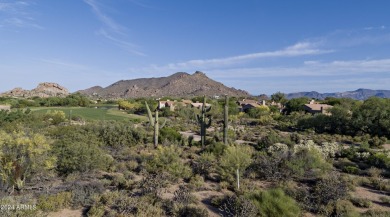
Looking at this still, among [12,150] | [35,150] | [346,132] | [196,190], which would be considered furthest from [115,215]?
[346,132]

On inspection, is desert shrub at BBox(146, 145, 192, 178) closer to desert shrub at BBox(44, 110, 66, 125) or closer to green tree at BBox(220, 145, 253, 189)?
green tree at BBox(220, 145, 253, 189)

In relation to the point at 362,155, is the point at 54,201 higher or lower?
higher

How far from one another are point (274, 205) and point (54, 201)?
802 cm

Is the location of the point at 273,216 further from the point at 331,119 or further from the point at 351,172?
the point at 331,119

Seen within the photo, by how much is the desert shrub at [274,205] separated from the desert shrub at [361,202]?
307cm

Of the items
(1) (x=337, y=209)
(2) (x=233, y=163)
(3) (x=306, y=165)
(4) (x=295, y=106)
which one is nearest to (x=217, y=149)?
(2) (x=233, y=163)

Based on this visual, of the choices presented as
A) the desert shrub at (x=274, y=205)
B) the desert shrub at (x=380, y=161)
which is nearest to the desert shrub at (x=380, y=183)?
the desert shrub at (x=380, y=161)

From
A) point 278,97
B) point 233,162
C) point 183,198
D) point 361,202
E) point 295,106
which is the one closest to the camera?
point 183,198

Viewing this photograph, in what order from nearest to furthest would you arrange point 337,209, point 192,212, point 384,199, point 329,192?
point 192,212 < point 337,209 < point 329,192 < point 384,199

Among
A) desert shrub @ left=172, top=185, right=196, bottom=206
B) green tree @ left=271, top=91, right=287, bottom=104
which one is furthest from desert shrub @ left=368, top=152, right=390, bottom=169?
green tree @ left=271, top=91, right=287, bottom=104

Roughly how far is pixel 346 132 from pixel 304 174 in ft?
79.2

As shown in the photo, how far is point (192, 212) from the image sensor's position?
410 inches

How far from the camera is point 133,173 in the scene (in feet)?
50.8

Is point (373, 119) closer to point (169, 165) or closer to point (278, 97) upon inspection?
point (169, 165)
